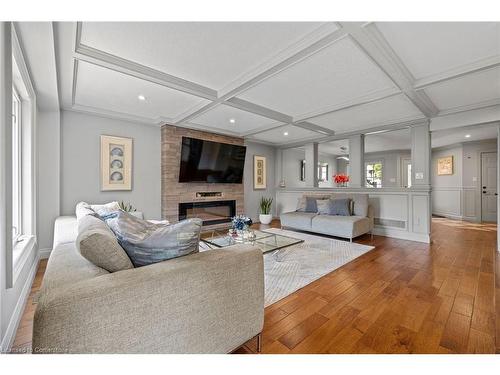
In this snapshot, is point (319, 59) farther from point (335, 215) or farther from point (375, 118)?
point (335, 215)

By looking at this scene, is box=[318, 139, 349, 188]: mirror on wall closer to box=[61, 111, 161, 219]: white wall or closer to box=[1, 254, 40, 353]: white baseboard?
box=[61, 111, 161, 219]: white wall

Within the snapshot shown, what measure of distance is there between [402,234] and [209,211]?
3984 mm

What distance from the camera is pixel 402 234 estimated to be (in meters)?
4.35

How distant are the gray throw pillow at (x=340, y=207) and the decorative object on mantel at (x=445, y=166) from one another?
479cm

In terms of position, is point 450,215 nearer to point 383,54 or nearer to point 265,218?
point 265,218

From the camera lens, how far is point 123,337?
89 cm

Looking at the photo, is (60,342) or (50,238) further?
(50,238)

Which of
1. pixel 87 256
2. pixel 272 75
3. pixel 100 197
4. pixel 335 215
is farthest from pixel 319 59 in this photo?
pixel 100 197

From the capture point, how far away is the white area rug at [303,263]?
2.27 metres

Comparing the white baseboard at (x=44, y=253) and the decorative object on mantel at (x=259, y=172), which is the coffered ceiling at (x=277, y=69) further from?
the decorative object on mantel at (x=259, y=172)

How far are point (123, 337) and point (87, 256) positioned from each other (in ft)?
1.34

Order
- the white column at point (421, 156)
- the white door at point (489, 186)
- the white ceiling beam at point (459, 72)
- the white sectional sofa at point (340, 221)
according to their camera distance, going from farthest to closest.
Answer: the white door at point (489, 186), the white column at point (421, 156), the white sectional sofa at point (340, 221), the white ceiling beam at point (459, 72)

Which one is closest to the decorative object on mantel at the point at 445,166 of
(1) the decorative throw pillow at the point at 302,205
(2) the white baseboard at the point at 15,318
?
(1) the decorative throw pillow at the point at 302,205

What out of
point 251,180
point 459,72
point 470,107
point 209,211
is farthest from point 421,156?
point 209,211
